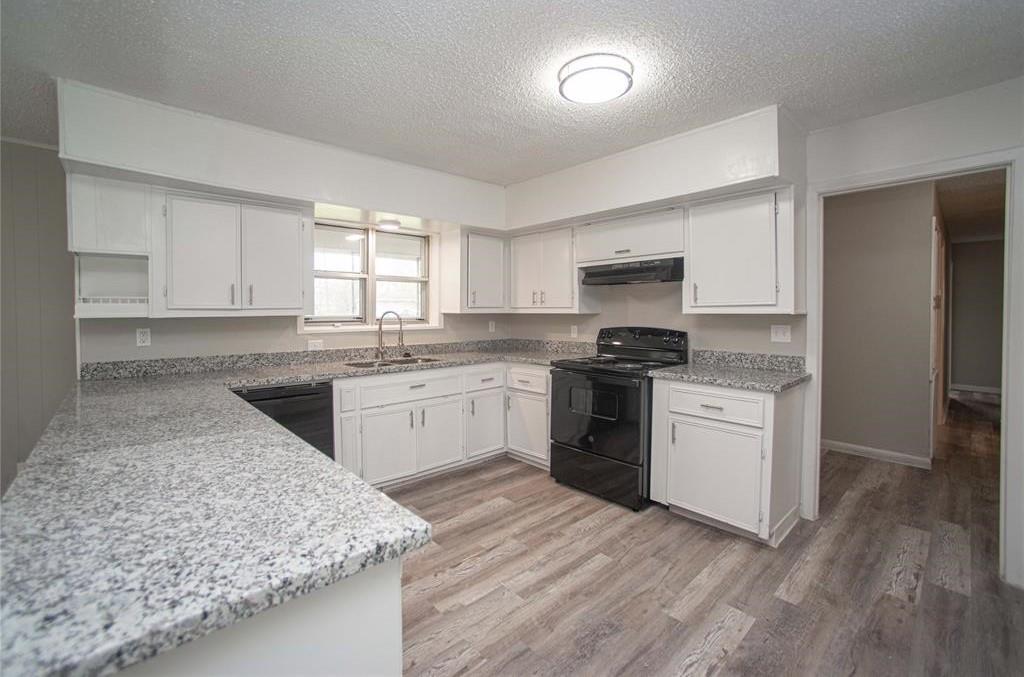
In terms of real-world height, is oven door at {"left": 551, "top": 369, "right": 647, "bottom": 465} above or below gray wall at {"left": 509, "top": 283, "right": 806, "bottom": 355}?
below

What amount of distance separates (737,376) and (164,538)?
Result: 2.78 m

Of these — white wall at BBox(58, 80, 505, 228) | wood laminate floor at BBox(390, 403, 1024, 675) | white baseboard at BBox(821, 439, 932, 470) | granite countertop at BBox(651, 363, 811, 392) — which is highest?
white wall at BBox(58, 80, 505, 228)

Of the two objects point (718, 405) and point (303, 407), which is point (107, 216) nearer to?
point (303, 407)

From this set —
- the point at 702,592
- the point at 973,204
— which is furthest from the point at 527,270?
the point at 973,204

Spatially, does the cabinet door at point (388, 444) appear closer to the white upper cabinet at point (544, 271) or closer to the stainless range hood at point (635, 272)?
the white upper cabinet at point (544, 271)

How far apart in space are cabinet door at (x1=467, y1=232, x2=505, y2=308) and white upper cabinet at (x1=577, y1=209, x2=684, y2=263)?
0.86 meters

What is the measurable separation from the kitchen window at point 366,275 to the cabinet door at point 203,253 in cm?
72

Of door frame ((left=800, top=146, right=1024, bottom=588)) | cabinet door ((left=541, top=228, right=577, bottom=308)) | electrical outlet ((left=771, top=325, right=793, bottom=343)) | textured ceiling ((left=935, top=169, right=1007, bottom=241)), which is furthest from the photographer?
textured ceiling ((left=935, top=169, right=1007, bottom=241))

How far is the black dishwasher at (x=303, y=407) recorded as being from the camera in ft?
8.86

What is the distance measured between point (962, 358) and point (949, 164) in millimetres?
6860

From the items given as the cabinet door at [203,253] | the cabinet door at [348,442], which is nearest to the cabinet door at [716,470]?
the cabinet door at [348,442]

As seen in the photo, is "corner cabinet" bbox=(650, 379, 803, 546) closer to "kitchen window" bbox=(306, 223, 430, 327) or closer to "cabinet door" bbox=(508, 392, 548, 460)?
"cabinet door" bbox=(508, 392, 548, 460)

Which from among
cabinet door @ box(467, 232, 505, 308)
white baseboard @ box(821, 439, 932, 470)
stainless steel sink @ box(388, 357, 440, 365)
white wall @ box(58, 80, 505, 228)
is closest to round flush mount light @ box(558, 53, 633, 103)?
white wall @ box(58, 80, 505, 228)

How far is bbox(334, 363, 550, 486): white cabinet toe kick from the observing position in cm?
310
